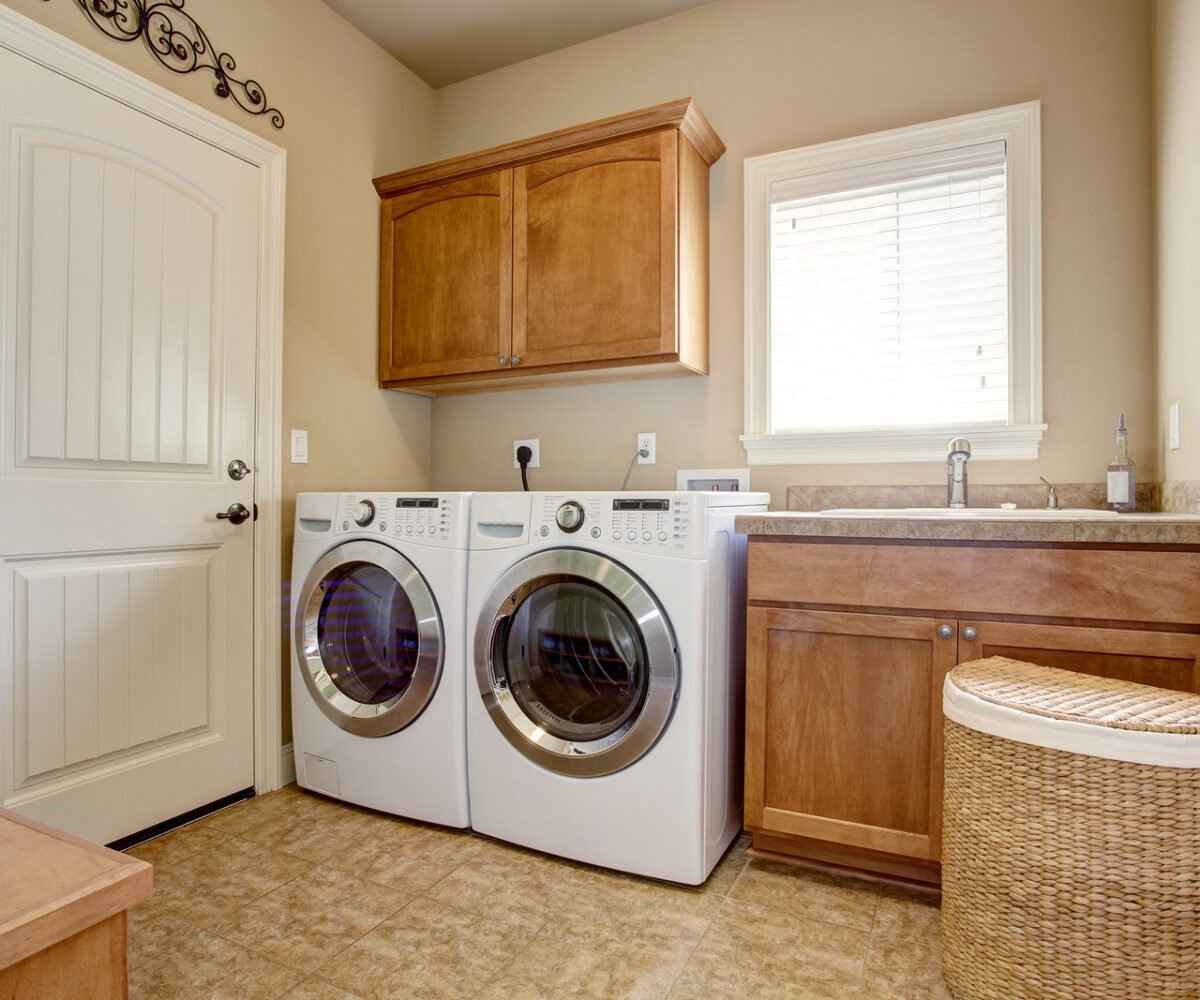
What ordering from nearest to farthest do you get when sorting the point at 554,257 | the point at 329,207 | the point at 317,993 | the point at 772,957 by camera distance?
the point at 317,993 → the point at 772,957 → the point at 554,257 → the point at 329,207

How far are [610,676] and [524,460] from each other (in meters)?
1.23

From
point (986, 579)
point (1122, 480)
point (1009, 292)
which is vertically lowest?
point (986, 579)

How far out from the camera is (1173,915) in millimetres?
1147

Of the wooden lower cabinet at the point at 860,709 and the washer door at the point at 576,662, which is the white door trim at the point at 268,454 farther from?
the wooden lower cabinet at the point at 860,709

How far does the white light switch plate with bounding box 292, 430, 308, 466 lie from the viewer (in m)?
2.45

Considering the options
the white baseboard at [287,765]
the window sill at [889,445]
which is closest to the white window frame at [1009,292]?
the window sill at [889,445]

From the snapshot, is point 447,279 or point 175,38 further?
point 447,279

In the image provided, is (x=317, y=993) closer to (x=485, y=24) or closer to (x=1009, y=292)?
(x=1009, y=292)

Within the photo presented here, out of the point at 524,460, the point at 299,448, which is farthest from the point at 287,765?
the point at 524,460

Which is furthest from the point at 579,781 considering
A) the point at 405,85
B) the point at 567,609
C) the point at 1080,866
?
the point at 405,85

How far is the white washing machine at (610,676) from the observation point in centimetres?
173

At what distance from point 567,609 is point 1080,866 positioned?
3.80 ft

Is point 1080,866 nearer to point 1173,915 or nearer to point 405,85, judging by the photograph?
point 1173,915

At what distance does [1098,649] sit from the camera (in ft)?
4.89
